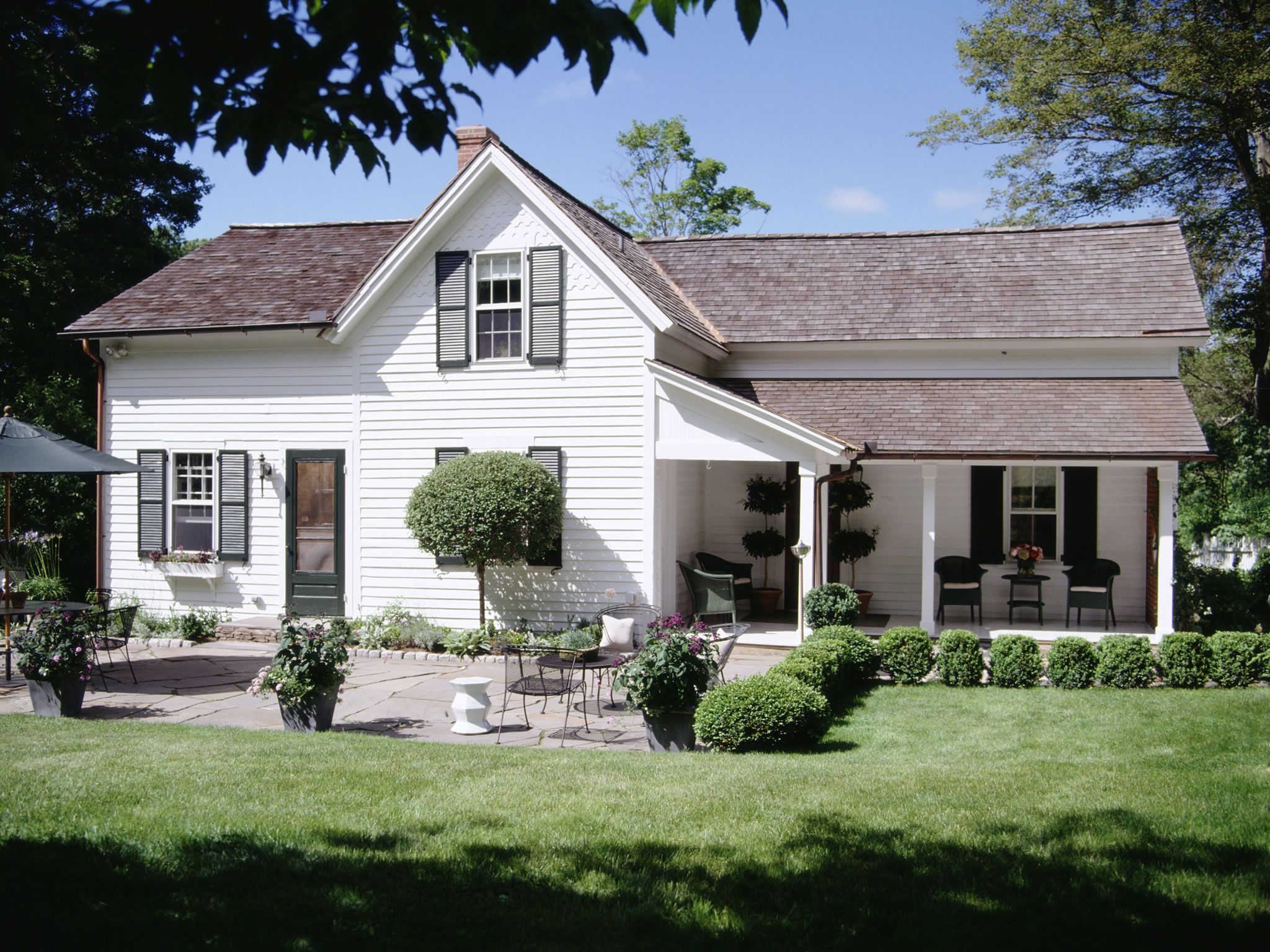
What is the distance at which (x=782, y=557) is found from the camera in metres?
17.2

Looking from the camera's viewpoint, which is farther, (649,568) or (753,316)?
(753,316)

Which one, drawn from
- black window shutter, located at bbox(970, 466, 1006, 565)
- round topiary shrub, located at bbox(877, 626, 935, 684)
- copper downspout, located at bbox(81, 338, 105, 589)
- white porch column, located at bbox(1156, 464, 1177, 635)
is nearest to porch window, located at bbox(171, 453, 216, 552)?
copper downspout, located at bbox(81, 338, 105, 589)

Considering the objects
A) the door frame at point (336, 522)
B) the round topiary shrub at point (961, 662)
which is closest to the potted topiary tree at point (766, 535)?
the round topiary shrub at point (961, 662)

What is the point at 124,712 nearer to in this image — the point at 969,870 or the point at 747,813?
the point at 747,813

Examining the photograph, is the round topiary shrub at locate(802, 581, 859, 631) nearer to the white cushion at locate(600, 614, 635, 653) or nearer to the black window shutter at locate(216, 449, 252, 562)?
the white cushion at locate(600, 614, 635, 653)

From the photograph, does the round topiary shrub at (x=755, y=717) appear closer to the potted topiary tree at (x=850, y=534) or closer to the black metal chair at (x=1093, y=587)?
the potted topiary tree at (x=850, y=534)

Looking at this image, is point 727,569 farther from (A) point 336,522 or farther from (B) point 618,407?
(A) point 336,522

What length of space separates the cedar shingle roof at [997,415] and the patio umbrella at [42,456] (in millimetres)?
9058

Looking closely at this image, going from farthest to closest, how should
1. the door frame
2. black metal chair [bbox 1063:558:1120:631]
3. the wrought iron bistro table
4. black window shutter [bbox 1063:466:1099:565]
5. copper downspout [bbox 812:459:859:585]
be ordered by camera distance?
black window shutter [bbox 1063:466:1099:565] → the door frame → the wrought iron bistro table → black metal chair [bbox 1063:558:1120:631] → copper downspout [bbox 812:459:859:585]

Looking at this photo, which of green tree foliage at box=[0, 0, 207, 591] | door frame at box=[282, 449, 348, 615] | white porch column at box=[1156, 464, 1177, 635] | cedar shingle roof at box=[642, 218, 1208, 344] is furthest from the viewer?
green tree foliage at box=[0, 0, 207, 591]

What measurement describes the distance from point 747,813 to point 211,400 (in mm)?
12633

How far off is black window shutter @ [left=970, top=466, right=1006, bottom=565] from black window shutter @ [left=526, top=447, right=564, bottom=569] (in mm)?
6560

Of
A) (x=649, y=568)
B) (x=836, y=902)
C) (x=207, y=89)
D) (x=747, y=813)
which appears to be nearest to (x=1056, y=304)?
(x=649, y=568)

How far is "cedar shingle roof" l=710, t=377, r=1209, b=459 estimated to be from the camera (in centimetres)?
1400
